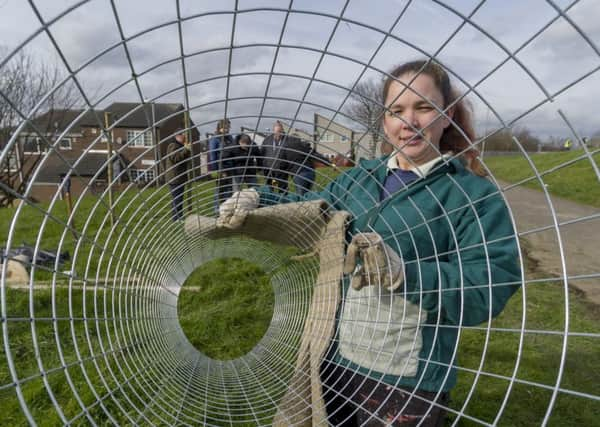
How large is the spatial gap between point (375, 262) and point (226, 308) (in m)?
1.96

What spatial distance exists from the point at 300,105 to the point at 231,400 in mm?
1266

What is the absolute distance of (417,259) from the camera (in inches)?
41.2

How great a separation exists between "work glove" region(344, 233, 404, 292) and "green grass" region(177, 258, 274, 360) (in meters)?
1.45

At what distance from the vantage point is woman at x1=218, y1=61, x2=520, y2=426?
0.99 metres

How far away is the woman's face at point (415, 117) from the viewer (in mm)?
1085

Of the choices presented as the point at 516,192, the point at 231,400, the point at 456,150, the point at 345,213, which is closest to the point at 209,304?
the point at 231,400

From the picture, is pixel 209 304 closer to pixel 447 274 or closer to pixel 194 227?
pixel 194 227

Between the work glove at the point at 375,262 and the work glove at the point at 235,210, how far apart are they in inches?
15.5

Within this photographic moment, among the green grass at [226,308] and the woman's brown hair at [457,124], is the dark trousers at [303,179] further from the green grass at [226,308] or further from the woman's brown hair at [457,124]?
the green grass at [226,308]

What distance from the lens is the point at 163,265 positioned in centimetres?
161

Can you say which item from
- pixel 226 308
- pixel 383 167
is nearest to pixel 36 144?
pixel 383 167

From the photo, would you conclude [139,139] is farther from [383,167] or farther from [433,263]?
[433,263]

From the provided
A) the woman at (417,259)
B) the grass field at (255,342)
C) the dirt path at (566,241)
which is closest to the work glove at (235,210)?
the woman at (417,259)

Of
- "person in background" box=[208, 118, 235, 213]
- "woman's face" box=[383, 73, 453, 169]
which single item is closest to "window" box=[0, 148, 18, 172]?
"person in background" box=[208, 118, 235, 213]
